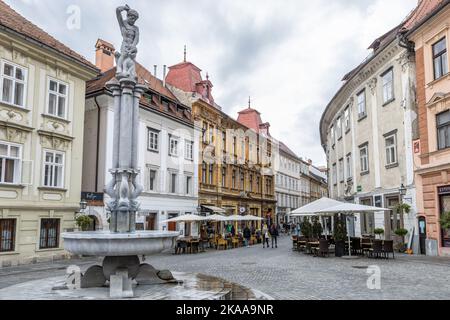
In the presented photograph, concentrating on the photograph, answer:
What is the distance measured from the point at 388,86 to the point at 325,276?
13.6 m

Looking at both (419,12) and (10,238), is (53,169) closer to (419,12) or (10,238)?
(10,238)

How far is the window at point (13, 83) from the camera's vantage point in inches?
682

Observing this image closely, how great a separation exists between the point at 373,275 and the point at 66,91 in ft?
51.9

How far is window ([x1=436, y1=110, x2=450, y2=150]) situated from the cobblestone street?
16.1 feet

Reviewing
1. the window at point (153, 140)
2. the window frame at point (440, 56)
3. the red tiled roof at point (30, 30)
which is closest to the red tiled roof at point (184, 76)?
the window at point (153, 140)

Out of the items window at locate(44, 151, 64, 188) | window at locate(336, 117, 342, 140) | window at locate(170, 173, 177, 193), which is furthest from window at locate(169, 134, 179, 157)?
window at locate(336, 117, 342, 140)

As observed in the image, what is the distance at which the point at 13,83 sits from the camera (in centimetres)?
1766

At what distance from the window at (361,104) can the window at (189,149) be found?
13.0 metres

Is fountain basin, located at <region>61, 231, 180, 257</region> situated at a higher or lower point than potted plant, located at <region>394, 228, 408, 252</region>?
higher

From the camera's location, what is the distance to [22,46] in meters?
17.9

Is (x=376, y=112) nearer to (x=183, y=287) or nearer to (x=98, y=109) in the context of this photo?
(x=98, y=109)

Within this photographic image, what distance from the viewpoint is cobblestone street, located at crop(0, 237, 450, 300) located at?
32.0 feet

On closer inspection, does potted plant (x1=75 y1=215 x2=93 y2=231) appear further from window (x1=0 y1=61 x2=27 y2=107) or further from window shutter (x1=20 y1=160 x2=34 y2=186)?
window (x1=0 y1=61 x2=27 y2=107)
